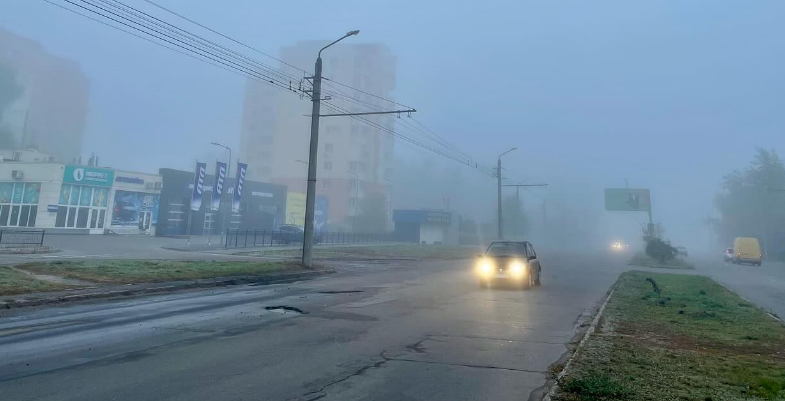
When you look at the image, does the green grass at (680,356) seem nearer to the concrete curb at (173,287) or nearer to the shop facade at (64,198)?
the concrete curb at (173,287)

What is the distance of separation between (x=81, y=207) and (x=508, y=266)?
46298mm

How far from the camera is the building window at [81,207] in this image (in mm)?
47506

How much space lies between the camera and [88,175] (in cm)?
4912

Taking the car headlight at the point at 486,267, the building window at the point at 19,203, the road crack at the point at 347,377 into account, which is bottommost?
the road crack at the point at 347,377

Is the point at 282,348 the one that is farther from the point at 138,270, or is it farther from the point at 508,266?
the point at 138,270

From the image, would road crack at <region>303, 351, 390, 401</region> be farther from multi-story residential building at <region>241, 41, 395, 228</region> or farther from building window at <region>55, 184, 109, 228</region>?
multi-story residential building at <region>241, 41, 395, 228</region>

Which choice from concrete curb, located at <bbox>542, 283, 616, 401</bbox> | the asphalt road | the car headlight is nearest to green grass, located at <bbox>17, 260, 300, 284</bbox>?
the asphalt road

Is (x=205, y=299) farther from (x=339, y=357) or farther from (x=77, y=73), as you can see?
(x=77, y=73)

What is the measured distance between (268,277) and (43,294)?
832 centimetres

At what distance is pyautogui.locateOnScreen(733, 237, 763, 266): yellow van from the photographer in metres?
47.9

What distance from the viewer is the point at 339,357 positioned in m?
7.04

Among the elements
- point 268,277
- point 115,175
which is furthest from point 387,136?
point 268,277

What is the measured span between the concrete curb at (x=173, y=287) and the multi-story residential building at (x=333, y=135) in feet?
227

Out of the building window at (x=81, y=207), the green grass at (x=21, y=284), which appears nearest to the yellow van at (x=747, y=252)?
the green grass at (x=21, y=284)
